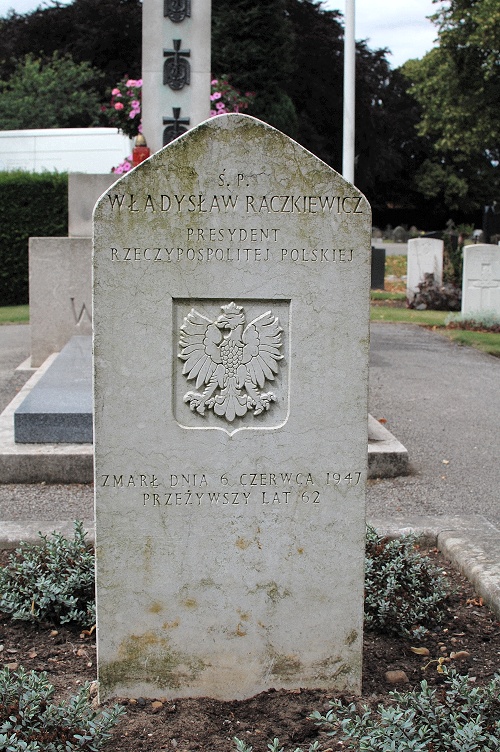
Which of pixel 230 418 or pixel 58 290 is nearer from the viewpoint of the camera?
pixel 230 418

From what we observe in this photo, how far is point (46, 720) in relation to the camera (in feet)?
9.27

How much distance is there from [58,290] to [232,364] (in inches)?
292

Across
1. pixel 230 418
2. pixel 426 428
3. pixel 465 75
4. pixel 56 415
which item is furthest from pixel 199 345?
pixel 465 75

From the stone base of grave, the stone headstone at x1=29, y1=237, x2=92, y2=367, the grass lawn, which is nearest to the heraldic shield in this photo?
the stone base of grave

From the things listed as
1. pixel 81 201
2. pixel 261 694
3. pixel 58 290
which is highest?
pixel 81 201

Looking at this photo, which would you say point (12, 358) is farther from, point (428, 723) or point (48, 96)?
point (48, 96)

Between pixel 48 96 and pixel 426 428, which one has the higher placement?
pixel 48 96

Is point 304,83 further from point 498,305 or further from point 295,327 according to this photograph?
point 295,327

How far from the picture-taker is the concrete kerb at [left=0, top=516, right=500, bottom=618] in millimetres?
4211

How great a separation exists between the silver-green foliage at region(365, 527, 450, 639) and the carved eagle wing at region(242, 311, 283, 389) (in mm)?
1179

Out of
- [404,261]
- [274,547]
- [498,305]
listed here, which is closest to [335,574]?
[274,547]

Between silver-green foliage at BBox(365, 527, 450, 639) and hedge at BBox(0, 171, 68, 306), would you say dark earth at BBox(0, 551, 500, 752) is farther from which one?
hedge at BBox(0, 171, 68, 306)

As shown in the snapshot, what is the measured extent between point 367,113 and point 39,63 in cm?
1331

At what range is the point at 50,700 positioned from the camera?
10.1ft
